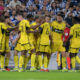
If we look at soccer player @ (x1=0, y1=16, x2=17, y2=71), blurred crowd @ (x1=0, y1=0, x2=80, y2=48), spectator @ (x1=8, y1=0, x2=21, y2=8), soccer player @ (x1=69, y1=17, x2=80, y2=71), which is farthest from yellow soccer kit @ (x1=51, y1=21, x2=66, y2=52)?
spectator @ (x1=8, y1=0, x2=21, y2=8)

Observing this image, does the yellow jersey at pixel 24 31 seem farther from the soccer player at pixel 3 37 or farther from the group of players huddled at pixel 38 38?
the soccer player at pixel 3 37

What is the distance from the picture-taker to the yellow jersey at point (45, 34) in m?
8.74

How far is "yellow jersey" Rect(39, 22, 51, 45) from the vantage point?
874 centimetres

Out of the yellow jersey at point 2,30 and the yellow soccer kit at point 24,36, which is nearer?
the yellow soccer kit at point 24,36

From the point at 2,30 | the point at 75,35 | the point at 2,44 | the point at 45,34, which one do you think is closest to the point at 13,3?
the point at 2,30

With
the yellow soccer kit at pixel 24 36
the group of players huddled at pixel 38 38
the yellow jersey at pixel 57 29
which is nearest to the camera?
the yellow soccer kit at pixel 24 36

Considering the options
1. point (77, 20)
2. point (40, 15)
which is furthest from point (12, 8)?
point (77, 20)

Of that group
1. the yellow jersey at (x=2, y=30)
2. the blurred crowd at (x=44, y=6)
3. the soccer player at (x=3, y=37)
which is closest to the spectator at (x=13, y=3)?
the blurred crowd at (x=44, y=6)

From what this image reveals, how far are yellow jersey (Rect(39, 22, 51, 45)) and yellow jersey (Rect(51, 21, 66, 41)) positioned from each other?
0.41 meters

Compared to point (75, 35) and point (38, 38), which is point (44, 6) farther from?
point (75, 35)

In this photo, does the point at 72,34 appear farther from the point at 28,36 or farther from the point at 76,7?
the point at 76,7

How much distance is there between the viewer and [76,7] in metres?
12.1

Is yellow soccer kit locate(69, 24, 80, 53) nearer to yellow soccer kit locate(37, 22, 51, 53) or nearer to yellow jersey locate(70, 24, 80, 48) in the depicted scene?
yellow jersey locate(70, 24, 80, 48)

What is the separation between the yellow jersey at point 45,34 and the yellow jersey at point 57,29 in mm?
407
